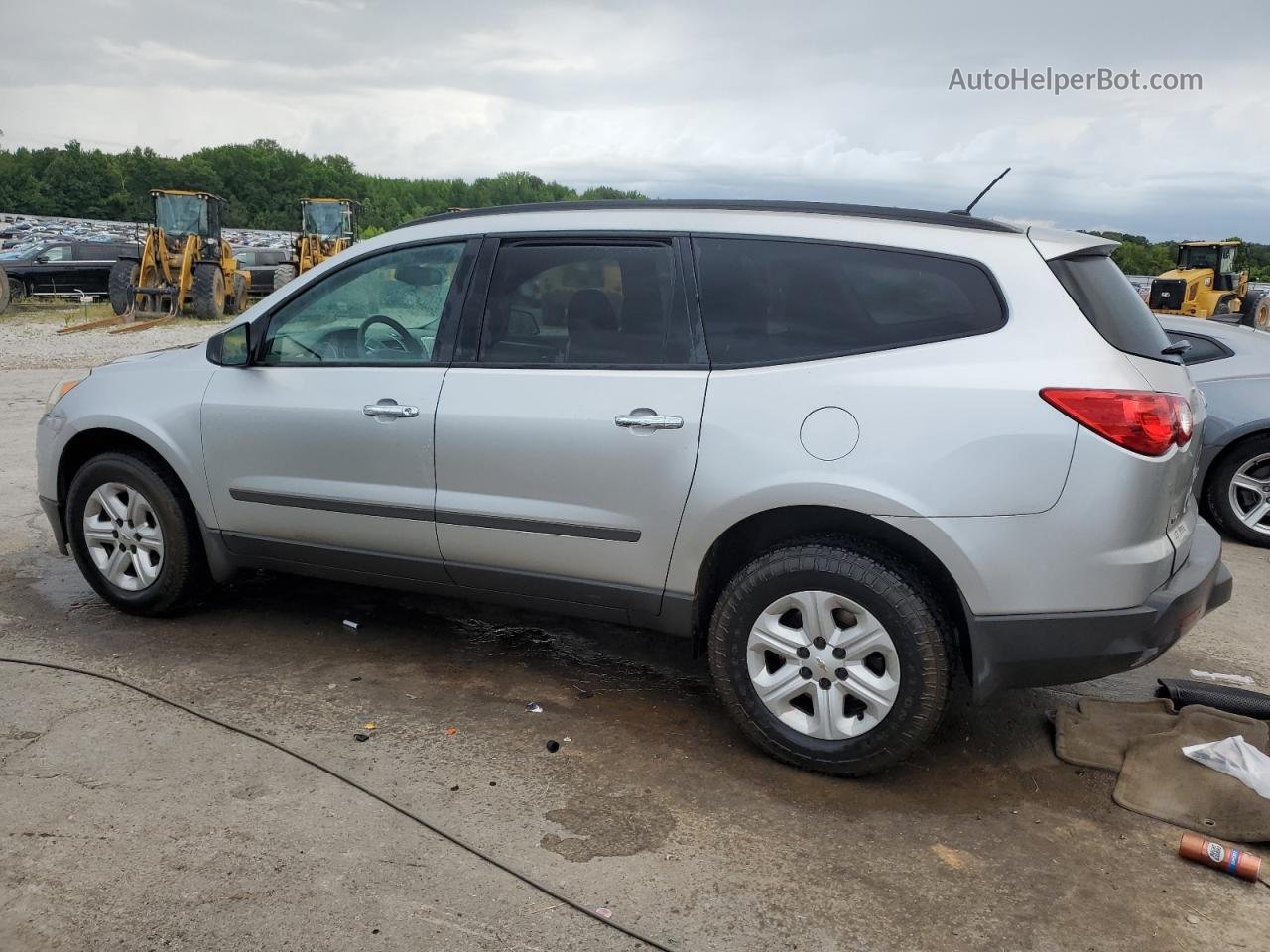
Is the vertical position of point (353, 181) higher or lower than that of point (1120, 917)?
higher

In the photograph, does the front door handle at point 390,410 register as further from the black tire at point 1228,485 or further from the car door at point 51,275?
the car door at point 51,275

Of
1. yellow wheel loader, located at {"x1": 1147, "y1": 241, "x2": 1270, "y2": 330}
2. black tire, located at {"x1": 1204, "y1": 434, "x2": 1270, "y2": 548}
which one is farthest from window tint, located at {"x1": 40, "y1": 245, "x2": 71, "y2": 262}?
black tire, located at {"x1": 1204, "y1": 434, "x2": 1270, "y2": 548}

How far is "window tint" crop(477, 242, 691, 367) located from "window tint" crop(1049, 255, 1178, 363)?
127cm

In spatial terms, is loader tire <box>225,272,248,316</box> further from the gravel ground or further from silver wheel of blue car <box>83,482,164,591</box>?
silver wheel of blue car <box>83,482,164,591</box>

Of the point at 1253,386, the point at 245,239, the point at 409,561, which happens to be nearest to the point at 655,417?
the point at 409,561

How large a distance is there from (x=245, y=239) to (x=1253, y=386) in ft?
152

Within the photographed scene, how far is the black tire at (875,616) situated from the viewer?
3406 millimetres

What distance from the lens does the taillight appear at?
3199 millimetres

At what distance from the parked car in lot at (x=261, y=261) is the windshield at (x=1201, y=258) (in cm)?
2003

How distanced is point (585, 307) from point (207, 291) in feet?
63.3

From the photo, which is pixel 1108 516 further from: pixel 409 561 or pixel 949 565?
pixel 409 561

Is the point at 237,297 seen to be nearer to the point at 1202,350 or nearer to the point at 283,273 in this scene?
the point at 283,273

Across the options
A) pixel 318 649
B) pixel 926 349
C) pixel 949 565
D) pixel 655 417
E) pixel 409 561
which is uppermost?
pixel 926 349

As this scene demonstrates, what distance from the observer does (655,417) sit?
12.1ft
